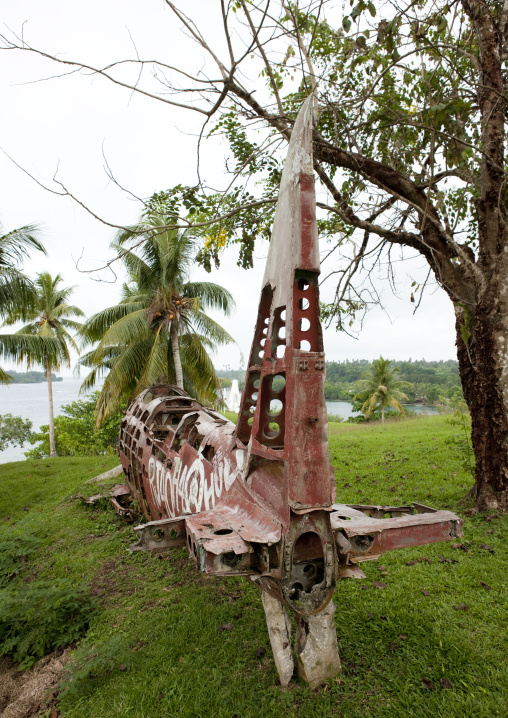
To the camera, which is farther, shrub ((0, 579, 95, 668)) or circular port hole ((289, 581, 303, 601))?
shrub ((0, 579, 95, 668))

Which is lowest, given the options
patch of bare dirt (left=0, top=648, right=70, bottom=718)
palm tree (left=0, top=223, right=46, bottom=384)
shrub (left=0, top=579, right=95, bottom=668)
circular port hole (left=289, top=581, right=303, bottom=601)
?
patch of bare dirt (left=0, top=648, right=70, bottom=718)

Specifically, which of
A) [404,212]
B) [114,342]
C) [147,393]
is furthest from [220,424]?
[114,342]

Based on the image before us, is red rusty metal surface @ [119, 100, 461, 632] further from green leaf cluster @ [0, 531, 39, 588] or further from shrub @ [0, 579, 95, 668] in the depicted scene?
green leaf cluster @ [0, 531, 39, 588]

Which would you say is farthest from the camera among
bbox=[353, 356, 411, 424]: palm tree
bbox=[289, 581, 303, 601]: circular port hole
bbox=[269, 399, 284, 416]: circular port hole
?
bbox=[353, 356, 411, 424]: palm tree

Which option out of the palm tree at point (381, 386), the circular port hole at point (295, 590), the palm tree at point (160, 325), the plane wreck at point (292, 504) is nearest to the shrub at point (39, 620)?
the plane wreck at point (292, 504)

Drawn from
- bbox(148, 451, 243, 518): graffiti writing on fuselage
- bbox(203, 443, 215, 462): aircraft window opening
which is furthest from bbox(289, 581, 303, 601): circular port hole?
bbox(203, 443, 215, 462): aircraft window opening

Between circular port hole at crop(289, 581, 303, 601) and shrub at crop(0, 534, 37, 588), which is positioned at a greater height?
circular port hole at crop(289, 581, 303, 601)

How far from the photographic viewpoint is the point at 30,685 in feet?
15.1

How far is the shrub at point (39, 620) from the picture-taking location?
5148mm

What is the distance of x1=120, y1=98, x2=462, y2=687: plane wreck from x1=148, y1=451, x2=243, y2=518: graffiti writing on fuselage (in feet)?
0.47

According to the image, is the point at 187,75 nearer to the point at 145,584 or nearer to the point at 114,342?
the point at 145,584

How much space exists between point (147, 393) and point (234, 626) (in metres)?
5.11

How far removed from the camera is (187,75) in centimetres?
455

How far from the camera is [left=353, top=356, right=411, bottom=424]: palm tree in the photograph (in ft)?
103
